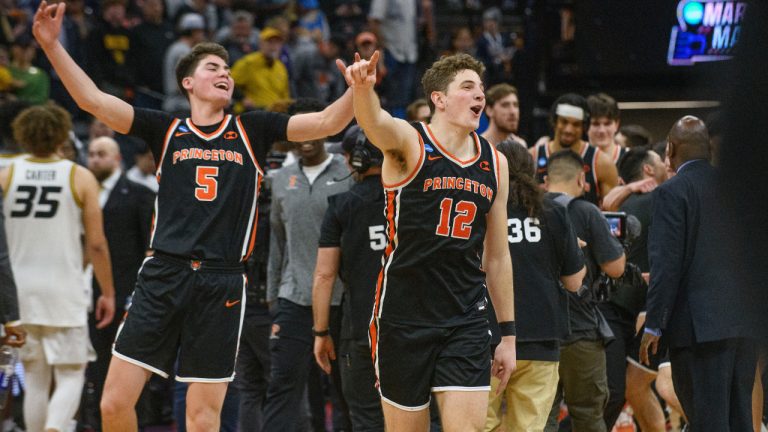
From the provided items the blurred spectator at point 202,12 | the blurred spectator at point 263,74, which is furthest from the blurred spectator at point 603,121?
the blurred spectator at point 202,12

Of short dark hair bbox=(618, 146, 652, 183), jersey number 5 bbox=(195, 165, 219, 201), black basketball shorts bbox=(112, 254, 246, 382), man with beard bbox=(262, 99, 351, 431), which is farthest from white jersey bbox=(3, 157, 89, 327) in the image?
short dark hair bbox=(618, 146, 652, 183)

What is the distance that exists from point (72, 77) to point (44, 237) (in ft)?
8.03

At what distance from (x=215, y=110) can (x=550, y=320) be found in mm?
2132

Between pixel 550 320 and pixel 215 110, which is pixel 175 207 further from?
pixel 550 320

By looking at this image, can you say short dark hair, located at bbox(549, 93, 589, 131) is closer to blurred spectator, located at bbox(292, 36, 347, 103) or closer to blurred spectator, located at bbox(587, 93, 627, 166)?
blurred spectator, located at bbox(587, 93, 627, 166)

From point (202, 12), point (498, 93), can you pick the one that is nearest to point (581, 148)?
point (498, 93)

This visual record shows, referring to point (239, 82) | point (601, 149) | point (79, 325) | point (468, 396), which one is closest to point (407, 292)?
point (468, 396)

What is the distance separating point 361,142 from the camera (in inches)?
247

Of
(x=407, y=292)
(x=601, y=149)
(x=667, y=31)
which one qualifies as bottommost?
(x=407, y=292)

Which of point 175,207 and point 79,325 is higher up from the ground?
point 175,207

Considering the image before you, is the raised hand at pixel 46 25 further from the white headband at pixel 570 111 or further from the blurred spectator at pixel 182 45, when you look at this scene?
the blurred spectator at pixel 182 45

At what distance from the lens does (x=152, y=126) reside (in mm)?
5457

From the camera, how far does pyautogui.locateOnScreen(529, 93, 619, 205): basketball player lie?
8.12 m

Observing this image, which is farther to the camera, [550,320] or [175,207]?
[550,320]
